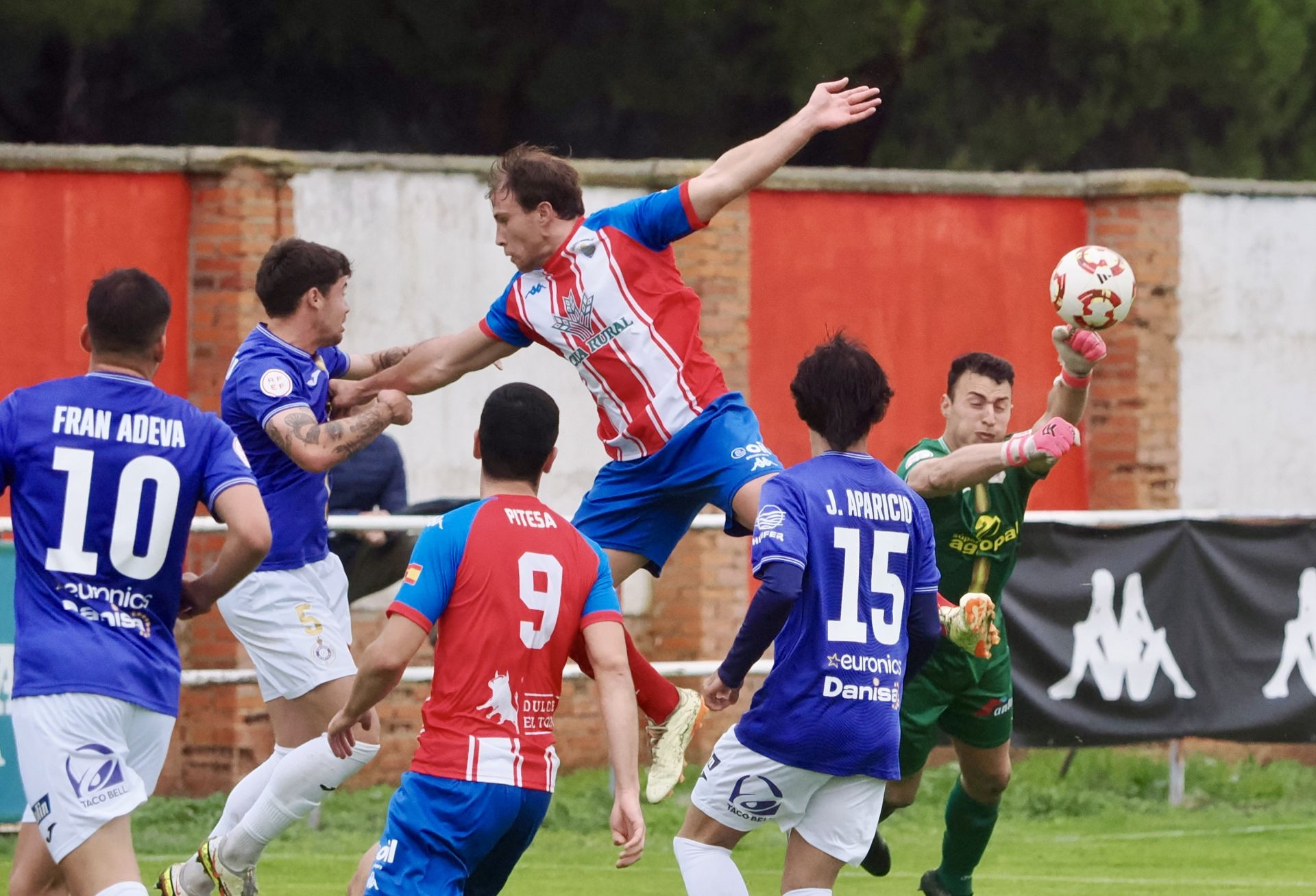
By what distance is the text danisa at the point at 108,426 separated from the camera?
5789mm

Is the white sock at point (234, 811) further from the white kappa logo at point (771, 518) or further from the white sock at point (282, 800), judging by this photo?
the white kappa logo at point (771, 518)

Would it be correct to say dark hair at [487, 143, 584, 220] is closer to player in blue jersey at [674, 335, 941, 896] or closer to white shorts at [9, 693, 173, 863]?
player in blue jersey at [674, 335, 941, 896]

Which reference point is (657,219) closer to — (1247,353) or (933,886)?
(933,886)

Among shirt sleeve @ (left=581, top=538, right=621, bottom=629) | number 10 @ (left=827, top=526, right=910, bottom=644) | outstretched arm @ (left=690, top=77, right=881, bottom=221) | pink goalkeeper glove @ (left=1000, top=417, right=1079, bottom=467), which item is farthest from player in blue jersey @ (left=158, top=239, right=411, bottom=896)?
pink goalkeeper glove @ (left=1000, top=417, right=1079, bottom=467)

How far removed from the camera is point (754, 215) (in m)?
13.4

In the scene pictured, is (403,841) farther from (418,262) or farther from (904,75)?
(904,75)

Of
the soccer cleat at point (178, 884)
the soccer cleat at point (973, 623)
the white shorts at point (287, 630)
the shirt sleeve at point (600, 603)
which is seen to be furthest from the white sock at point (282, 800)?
the soccer cleat at point (973, 623)

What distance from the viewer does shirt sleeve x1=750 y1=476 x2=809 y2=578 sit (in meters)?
6.05

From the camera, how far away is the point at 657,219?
24.1ft

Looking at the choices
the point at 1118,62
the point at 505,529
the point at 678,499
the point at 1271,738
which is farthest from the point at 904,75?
the point at 505,529

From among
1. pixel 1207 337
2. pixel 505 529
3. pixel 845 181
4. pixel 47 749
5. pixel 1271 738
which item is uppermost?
pixel 845 181

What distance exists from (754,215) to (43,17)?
6.63 metres

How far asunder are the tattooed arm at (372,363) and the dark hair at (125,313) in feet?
7.52

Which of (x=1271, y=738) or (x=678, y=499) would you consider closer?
(x=678, y=499)
